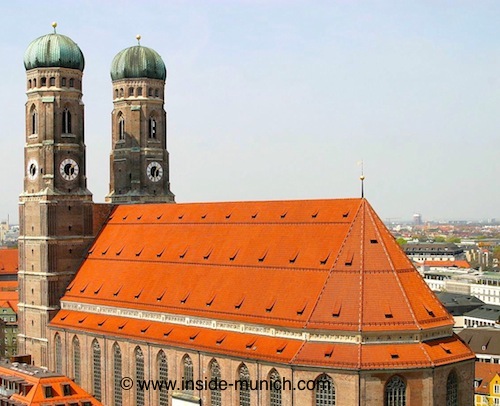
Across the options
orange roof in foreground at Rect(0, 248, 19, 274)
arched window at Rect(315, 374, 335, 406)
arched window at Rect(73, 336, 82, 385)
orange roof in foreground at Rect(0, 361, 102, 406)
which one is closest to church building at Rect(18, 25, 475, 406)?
arched window at Rect(315, 374, 335, 406)

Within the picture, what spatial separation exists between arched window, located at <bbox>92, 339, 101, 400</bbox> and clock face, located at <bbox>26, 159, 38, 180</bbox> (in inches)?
848

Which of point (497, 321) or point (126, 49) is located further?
point (497, 321)

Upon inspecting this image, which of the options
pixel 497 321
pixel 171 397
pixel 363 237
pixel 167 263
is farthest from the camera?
pixel 497 321

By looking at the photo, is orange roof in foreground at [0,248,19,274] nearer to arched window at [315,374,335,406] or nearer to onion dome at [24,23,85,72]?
A: onion dome at [24,23,85,72]

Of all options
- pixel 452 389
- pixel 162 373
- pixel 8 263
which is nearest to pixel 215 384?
pixel 162 373

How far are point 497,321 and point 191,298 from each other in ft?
270

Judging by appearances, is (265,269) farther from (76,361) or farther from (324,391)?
(76,361)

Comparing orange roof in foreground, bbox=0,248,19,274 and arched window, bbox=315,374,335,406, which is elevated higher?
orange roof in foreground, bbox=0,248,19,274

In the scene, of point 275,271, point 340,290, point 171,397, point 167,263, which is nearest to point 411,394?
point 340,290

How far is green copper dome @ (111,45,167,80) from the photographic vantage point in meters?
119

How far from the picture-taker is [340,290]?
8069cm

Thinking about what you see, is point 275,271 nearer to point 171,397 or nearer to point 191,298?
point 191,298

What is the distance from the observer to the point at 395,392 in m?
76.5

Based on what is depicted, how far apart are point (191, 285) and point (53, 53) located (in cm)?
3389
